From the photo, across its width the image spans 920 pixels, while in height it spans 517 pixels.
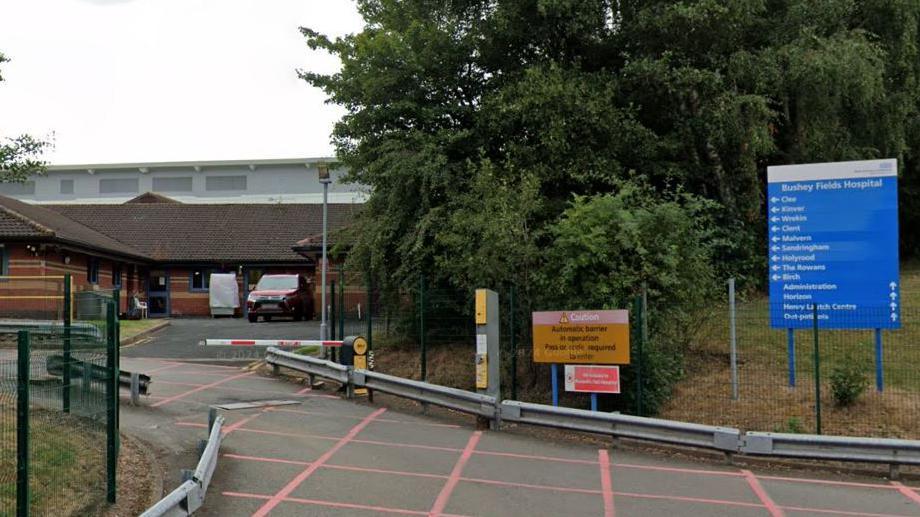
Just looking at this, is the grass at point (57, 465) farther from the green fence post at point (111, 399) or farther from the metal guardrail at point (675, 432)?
the metal guardrail at point (675, 432)

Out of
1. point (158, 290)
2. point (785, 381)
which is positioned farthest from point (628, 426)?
point (158, 290)

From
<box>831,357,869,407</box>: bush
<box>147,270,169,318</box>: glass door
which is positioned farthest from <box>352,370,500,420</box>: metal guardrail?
<box>147,270,169,318</box>: glass door

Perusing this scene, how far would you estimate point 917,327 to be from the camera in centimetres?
1594

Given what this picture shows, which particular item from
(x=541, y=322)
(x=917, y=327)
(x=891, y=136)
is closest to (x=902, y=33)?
(x=891, y=136)

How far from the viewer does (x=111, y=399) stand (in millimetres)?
7281

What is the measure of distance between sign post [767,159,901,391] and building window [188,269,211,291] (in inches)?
1140

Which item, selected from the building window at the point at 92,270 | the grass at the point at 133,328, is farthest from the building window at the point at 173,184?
the grass at the point at 133,328

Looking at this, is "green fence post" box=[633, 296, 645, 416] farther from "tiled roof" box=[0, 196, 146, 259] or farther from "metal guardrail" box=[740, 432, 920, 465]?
"tiled roof" box=[0, 196, 146, 259]

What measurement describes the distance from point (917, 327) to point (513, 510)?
12.2 metres

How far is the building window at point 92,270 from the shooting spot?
30.5 m

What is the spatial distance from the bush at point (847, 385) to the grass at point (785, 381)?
0.13 metres

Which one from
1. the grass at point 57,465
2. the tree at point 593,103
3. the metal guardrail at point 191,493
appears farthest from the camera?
the tree at point 593,103

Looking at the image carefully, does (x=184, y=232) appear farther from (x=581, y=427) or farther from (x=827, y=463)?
(x=827, y=463)

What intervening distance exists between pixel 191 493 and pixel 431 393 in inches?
243
